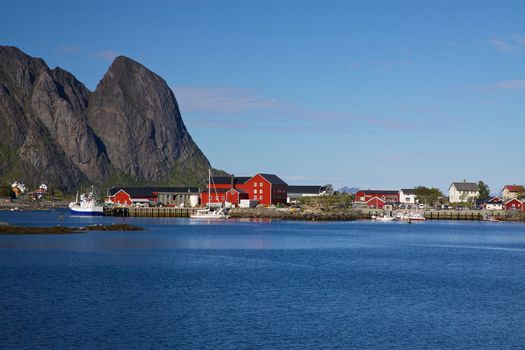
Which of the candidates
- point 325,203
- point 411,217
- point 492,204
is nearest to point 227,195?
point 325,203

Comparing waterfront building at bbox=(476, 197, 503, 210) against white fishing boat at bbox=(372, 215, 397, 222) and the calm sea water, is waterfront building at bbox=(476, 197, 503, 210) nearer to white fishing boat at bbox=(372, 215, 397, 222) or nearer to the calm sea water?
white fishing boat at bbox=(372, 215, 397, 222)

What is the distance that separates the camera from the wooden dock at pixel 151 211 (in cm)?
16800

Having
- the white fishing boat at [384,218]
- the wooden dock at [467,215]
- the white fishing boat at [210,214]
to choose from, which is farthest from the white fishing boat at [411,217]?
the white fishing boat at [210,214]

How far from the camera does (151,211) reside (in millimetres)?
171625

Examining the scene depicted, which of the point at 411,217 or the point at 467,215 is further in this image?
the point at 467,215

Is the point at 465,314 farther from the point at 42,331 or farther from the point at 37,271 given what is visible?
the point at 37,271

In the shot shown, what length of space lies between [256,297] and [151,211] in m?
131

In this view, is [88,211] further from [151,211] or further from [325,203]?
[325,203]

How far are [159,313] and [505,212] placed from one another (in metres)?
142

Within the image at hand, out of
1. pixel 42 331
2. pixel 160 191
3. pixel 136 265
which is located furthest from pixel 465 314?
pixel 160 191

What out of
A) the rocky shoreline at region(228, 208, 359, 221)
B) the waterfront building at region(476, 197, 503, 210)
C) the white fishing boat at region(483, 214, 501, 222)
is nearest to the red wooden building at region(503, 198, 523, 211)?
the waterfront building at region(476, 197, 503, 210)

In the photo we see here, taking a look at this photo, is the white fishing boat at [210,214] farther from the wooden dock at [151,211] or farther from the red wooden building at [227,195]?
the red wooden building at [227,195]

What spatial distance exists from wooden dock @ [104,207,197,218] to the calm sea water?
295ft

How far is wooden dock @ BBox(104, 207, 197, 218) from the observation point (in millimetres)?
168000
